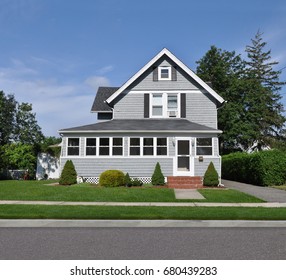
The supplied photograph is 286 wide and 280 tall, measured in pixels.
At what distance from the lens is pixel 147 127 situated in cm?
2245

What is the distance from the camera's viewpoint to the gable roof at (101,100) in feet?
94.0

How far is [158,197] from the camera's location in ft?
48.1

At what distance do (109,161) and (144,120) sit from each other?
15.7 ft

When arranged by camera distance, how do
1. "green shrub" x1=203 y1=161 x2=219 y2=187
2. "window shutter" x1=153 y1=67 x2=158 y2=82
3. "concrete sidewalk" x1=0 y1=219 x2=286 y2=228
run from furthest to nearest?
"window shutter" x1=153 y1=67 x2=158 y2=82, "green shrub" x1=203 y1=161 x2=219 y2=187, "concrete sidewalk" x1=0 y1=219 x2=286 y2=228

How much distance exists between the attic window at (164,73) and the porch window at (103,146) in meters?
6.89

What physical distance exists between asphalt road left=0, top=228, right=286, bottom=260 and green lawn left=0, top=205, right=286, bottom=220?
1.07m

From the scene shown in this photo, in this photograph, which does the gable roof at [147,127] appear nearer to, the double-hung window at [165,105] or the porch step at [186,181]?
the double-hung window at [165,105]

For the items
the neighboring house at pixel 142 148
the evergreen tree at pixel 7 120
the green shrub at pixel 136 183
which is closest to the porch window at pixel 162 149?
the neighboring house at pixel 142 148

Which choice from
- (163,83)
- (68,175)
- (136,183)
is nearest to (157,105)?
(163,83)

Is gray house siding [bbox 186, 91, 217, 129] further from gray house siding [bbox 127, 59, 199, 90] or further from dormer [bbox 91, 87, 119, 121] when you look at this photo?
dormer [bbox 91, 87, 119, 121]

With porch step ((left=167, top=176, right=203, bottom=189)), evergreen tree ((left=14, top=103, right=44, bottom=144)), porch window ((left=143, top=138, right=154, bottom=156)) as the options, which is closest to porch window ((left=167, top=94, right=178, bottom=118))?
porch window ((left=143, top=138, right=154, bottom=156))

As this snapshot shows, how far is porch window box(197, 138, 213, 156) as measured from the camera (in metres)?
21.8
